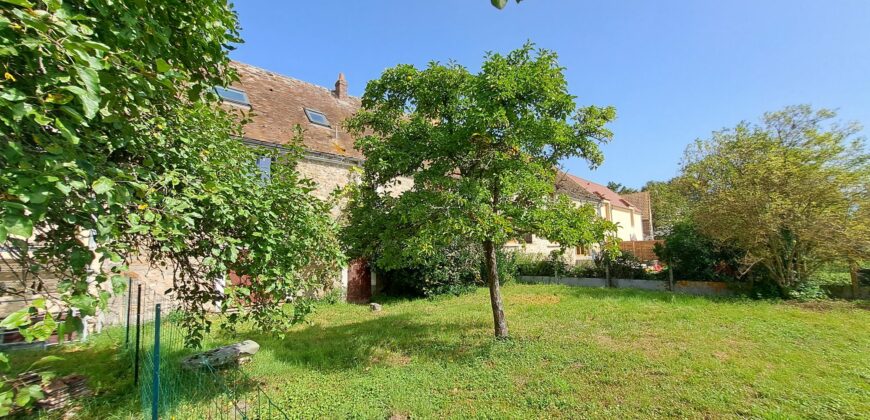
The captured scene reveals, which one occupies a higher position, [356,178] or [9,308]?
[356,178]

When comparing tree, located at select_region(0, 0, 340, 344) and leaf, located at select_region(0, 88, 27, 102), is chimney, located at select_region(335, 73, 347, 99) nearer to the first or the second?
tree, located at select_region(0, 0, 340, 344)

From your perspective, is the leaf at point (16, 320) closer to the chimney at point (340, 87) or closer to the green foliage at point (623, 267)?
the green foliage at point (623, 267)

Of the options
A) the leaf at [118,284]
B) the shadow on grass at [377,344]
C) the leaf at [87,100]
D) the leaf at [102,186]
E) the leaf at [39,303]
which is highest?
the leaf at [87,100]

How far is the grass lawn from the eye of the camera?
15.4ft

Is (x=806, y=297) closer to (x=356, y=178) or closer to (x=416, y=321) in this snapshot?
(x=416, y=321)

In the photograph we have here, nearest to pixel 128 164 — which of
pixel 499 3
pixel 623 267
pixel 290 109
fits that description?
pixel 499 3

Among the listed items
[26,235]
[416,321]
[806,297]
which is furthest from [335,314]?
[806,297]

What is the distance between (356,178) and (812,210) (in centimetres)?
1316

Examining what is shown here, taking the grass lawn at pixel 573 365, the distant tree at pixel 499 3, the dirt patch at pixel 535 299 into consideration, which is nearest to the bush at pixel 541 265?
the dirt patch at pixel 535 299

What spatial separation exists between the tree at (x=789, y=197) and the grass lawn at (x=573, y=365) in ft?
4.62

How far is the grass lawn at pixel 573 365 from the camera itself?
470 centimetres

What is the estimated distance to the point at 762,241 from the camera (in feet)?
33.8

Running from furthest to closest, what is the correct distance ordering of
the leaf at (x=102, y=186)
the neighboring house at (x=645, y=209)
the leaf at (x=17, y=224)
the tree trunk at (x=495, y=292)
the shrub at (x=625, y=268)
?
1. the neighboring house at (x=645, y=209)
2. the shrub at (x=625, y=268)
3. the tree trunk at (x=495, y=292)
4. the leaf at (x=102, y=186)
5. the leaf at (x=17, y=224)

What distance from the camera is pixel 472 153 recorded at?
661cm
